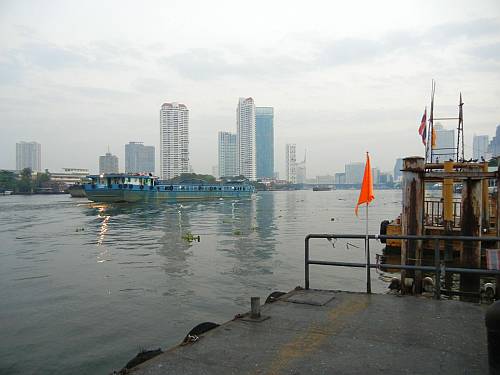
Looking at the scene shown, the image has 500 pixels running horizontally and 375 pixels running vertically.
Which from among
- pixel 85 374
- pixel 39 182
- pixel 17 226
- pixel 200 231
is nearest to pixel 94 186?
pixel 17 226

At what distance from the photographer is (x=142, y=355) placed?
4.81 m

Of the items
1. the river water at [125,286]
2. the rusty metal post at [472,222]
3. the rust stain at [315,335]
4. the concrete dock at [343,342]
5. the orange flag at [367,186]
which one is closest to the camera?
the concrete dock at [343,342]

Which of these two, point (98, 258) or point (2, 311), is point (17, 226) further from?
point (2, 311)

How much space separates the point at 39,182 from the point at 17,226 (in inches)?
5797

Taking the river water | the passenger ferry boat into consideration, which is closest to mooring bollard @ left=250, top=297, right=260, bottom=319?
the river water

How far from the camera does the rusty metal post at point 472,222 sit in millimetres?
10898

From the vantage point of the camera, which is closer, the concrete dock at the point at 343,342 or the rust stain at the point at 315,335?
the concrete dock at the point at 343,342

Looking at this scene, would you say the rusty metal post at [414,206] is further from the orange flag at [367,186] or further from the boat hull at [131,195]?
the boat hull at [131,195]

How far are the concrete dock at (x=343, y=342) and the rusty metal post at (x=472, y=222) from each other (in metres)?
5.11

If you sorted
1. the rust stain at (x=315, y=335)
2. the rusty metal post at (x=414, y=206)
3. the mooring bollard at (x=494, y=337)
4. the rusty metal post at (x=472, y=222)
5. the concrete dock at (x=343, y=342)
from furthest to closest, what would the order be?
the rusty metal post at (x=472, y=222), the rusty metal post at (x=414, y=206), the rust stain at (x=315, y=335), the concrete dock at (x=343, y=342), the mooring bollard at (x=494, y=337)

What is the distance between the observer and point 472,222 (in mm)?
11039

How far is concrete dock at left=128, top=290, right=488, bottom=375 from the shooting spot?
427 centimetres

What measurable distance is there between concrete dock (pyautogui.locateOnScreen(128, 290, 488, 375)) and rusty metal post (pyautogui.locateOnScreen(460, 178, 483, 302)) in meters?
5.11

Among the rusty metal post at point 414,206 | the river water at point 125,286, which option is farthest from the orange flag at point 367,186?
the river water at point 125,286
